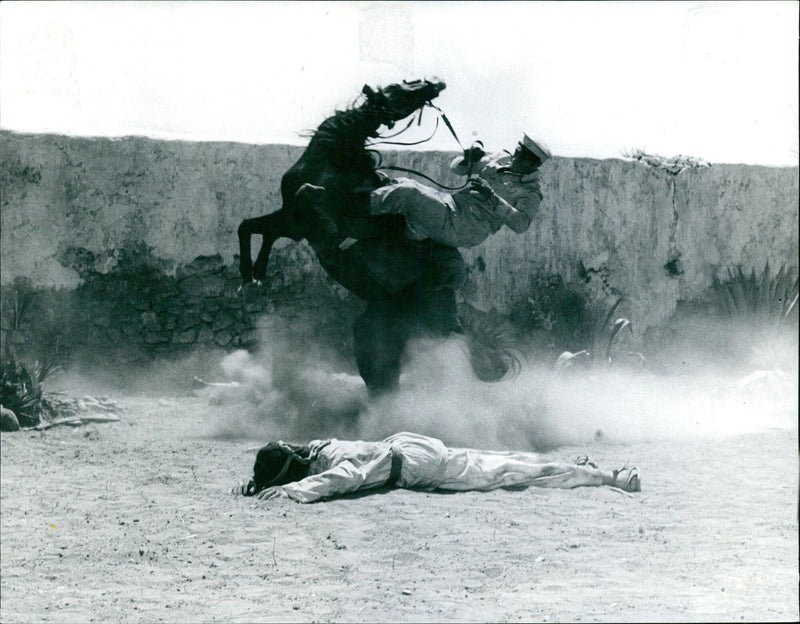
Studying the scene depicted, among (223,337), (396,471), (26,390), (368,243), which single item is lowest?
(396,471)

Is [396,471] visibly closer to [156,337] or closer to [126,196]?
[156,337]

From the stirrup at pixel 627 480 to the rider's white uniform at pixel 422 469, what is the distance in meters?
0.11

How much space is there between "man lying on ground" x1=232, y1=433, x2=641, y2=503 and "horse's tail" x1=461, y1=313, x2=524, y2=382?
1.84ft

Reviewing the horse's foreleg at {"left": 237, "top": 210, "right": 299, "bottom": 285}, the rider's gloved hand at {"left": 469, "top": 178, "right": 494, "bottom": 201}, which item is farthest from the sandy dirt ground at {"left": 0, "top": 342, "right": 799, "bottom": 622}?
the rider's gloved hand at {"left": 469, "top": 178, "right": 494, "bottom": 201}

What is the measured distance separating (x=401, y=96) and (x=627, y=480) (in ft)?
8.27

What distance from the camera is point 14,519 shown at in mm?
5930

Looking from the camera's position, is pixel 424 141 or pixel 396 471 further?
pixel 424 141

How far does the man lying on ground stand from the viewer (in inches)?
224

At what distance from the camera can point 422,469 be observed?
228 inches

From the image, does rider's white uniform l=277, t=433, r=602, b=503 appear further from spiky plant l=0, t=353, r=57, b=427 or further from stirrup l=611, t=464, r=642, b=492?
spiky plant l=0, t=353, r=57, b=427

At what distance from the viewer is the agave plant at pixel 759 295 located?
23.2ft

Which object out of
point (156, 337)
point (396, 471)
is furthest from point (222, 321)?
point (396, 471)

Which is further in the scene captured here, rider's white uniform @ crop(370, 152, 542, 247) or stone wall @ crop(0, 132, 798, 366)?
stone wall @ crop(0, 132, 798, 366)

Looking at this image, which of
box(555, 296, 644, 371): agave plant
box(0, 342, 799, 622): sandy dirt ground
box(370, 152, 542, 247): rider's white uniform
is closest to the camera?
box(0, 342, 799, 622): sandy dirt ground
